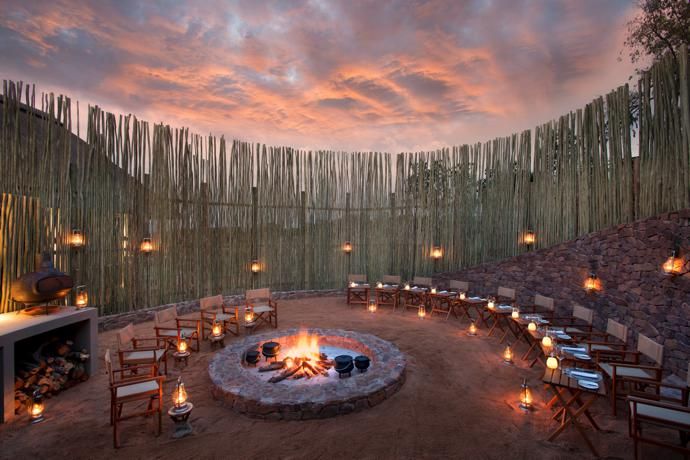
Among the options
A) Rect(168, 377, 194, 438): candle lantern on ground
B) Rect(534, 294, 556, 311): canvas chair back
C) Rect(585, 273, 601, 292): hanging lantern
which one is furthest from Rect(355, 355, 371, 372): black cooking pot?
Rect(585, 273, 601, 292): hanging lantern

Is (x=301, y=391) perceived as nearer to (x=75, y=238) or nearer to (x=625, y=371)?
(x=625, y=371)

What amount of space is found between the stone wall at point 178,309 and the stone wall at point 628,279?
548 centimetres

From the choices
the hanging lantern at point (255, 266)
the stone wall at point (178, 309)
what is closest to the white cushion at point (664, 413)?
the stone wall at point (178, 309)

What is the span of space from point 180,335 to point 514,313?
19.7ft

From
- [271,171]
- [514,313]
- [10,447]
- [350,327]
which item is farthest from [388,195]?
[10,447]

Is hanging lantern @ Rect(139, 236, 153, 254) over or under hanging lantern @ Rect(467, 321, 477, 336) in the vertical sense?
over

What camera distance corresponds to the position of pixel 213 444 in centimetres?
315

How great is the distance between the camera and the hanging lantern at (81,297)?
18.7 ft

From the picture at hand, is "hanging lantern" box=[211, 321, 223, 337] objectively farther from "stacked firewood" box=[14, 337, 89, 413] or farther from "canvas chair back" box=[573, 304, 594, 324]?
"canvas chair back" box=[573, 304, 594, 324]

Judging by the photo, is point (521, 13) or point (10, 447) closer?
point (10, 447)

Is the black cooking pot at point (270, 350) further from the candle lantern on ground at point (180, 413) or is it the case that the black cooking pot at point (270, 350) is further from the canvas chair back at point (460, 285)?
the canvas chair back at point (460, 285)

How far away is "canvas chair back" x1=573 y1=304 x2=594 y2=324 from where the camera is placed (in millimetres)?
5426

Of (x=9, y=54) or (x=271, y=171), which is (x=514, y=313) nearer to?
(x=271, y=171)

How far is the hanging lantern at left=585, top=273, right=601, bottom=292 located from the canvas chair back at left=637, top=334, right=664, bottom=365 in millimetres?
1868
